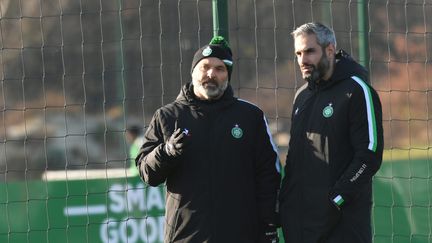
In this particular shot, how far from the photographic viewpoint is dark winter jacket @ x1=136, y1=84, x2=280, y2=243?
444cm

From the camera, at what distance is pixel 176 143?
419 cm

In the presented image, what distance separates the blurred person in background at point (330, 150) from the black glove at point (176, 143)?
0.61 metres

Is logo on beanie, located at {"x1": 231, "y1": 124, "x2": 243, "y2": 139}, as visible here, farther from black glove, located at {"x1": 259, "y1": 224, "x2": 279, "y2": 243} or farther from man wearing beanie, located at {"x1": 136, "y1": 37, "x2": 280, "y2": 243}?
black glove, located at {"x1": 259, "y1": 224, "x2": 279, "y2": 243}

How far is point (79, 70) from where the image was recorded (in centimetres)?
729

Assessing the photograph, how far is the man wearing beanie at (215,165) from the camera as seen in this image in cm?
444

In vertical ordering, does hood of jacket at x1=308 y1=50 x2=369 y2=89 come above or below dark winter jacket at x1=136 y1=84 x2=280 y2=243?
above

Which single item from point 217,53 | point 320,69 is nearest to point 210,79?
point 217,53

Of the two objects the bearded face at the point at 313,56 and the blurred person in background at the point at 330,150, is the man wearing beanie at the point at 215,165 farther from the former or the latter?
the bearded face at the point at 313,56

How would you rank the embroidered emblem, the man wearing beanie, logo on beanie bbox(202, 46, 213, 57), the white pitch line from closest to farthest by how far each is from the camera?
the embroidered emblem
the man wearing beanie
logo on beanie bbox(202, 46, 213, 57)
the white pitch line

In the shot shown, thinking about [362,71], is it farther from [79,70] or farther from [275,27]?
[79,70]

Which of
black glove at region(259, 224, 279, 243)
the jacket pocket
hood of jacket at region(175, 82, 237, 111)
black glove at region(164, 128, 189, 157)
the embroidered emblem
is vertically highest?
hood of jacket at region(175, 82, 237, 111)

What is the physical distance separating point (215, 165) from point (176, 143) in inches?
12.9

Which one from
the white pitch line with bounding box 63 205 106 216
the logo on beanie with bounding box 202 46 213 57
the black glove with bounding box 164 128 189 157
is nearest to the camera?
the black glove with bounding box 164 128 189 157

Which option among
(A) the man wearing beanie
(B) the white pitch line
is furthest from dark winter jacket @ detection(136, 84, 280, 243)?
(B) the white pitch line
